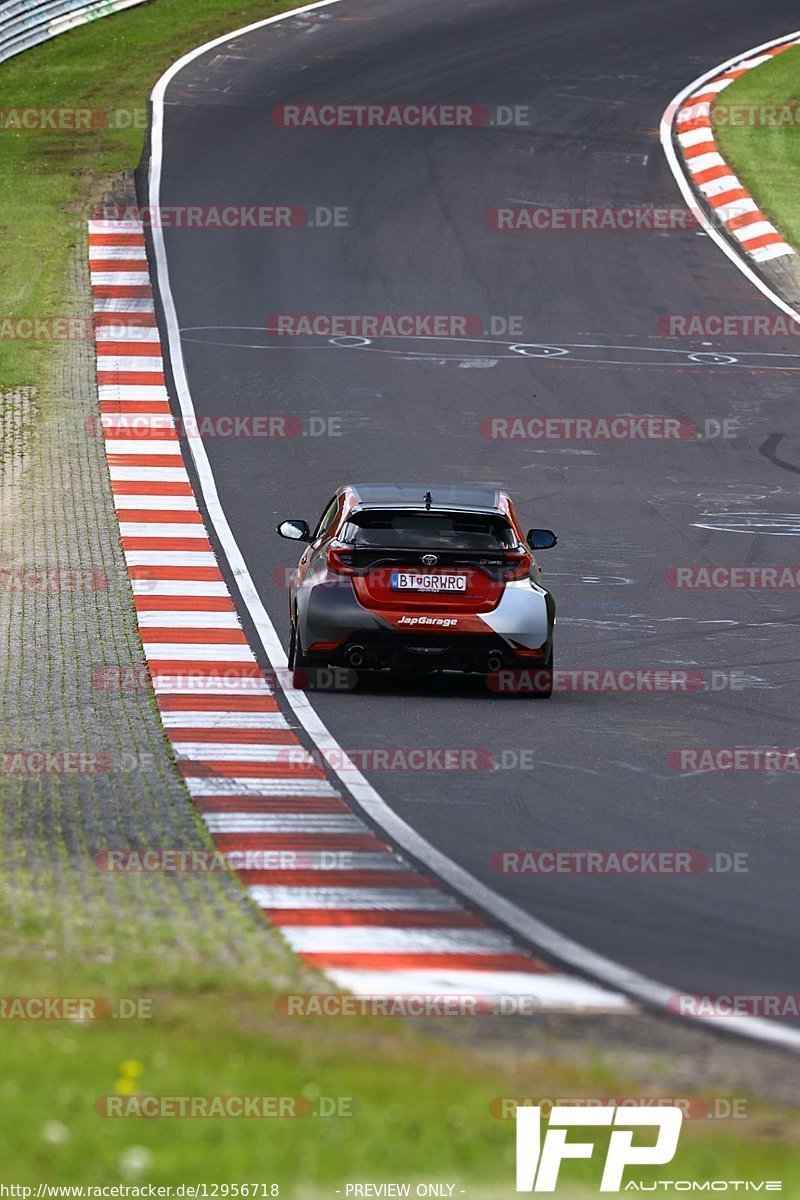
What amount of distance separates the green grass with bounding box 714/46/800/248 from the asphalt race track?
4.25ft

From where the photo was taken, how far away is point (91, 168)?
3212cm

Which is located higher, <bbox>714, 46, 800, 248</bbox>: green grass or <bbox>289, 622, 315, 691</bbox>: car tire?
<bbox>714, 46, 800, 248</bbox>: green grass

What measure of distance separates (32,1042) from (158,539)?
39.7ft

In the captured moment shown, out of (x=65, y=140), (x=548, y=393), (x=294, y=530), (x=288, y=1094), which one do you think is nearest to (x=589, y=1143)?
(x=288, y=1094)

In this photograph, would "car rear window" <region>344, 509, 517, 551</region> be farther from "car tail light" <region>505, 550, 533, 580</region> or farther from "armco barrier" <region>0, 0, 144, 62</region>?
"armco barrier" <region>0, 0, 144, 62</region>

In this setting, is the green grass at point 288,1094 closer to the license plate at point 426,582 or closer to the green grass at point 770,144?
the license plate at point 426,582

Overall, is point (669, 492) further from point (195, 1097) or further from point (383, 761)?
point (195, 1097)

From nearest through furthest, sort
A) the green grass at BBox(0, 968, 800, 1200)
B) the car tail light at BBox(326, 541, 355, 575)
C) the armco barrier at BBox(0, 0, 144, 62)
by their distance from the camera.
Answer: the green grass at BBox(0, 968, 800, 1200)
the car tail light at BBox(326, 541, 355, 575)
the armco barrier at BBox(0, 0, 144, 62)

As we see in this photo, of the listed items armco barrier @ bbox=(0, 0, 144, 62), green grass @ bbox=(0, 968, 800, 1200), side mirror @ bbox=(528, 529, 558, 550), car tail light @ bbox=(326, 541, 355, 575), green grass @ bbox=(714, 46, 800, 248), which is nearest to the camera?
green grass @ bbox=(0, 968, 800, 1200)

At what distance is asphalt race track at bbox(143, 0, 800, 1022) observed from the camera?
1048 cm

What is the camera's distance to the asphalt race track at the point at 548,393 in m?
10.5

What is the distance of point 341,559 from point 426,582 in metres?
0.63

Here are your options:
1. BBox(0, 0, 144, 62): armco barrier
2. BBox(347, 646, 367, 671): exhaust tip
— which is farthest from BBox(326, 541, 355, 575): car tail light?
BBox(0, 0, 144, 62): armco barrier

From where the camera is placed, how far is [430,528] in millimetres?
14094
